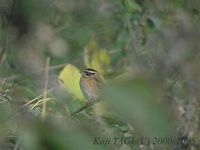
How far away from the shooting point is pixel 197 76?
3.40 metres

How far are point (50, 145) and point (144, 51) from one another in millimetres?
3266

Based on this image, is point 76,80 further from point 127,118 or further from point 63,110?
point 127,118

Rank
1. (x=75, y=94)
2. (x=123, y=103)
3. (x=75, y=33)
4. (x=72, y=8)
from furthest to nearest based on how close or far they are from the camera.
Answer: (x=72, y=8) → (x=75, y=33) → (x=75, y=94) → (x=123, y=103)

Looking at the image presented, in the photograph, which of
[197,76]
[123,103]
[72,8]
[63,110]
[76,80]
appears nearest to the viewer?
[123,103]

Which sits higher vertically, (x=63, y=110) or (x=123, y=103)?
(x=63, y=110)

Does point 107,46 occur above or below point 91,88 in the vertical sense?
above

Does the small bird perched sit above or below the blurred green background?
below

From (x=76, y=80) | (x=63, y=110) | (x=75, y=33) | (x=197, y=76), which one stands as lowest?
(x=63, y=110)

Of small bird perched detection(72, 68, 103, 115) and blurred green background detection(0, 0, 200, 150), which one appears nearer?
small bird perched detection(72, 68, 103, 115)

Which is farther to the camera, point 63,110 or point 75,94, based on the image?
point 75,94

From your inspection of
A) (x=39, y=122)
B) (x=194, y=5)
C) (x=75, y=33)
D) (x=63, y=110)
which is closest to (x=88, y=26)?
(x=75, y=33)

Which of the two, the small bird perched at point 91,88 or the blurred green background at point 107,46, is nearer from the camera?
the small bird perched at point 91,88

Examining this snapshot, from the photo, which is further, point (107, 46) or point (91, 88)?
point (107, 46)

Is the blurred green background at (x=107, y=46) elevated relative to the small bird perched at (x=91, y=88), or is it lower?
elevated
